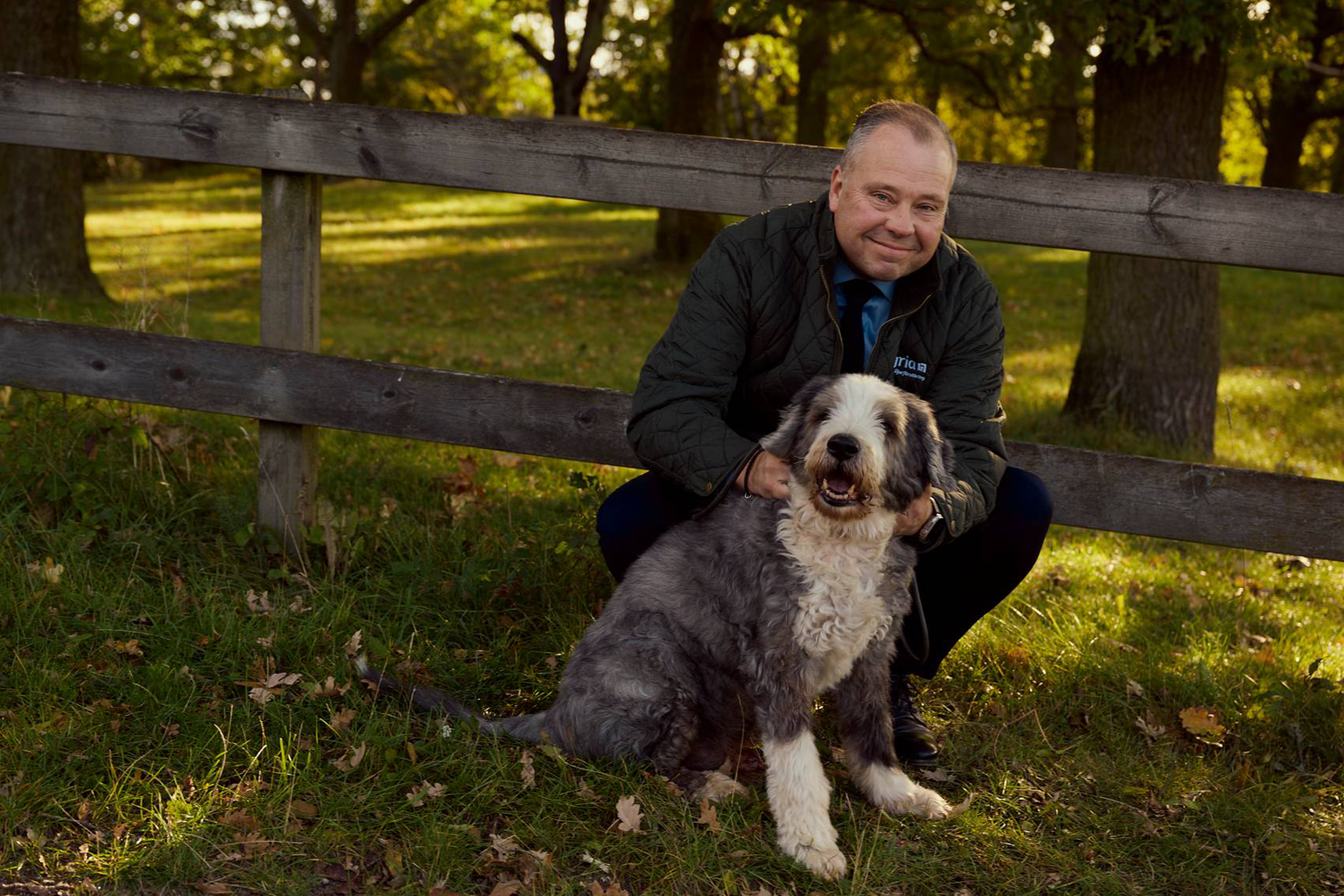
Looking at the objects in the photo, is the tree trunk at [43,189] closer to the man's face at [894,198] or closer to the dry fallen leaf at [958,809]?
the man's face at [894,198]

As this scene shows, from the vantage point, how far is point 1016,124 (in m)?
33.6

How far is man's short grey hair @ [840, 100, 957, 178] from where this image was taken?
3.57 meters

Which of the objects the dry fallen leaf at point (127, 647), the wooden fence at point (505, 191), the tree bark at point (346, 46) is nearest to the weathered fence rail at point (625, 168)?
the wooden fence at point (505, 191)

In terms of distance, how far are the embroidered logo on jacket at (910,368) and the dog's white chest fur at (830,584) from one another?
2.34 feet

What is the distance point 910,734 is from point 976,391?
120 cm

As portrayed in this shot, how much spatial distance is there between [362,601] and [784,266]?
2.09 m

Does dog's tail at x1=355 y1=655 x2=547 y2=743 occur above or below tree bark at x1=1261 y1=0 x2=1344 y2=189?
below

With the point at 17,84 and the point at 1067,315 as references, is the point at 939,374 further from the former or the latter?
the point at 1067,315

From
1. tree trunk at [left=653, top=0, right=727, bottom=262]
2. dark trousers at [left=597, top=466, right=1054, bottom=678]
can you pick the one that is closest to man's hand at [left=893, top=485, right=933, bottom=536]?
dark trousers at [left=597, top=466, right=1054, bottom=678]

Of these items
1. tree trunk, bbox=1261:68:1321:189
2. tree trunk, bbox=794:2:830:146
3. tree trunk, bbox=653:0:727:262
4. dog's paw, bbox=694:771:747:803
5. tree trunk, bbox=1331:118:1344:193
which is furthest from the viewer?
tree trunk, bbox=1331:118:1344:193

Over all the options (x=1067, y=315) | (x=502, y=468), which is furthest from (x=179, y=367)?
(x=1067, y=315)

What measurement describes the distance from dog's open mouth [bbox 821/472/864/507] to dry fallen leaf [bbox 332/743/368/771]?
165cm

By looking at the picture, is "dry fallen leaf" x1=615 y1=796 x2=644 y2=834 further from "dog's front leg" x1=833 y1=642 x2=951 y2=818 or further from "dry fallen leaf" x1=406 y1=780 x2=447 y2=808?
"dog's front leg" x1=833 y1=642 x2=951 y2=818

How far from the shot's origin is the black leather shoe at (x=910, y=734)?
3.93 metres
